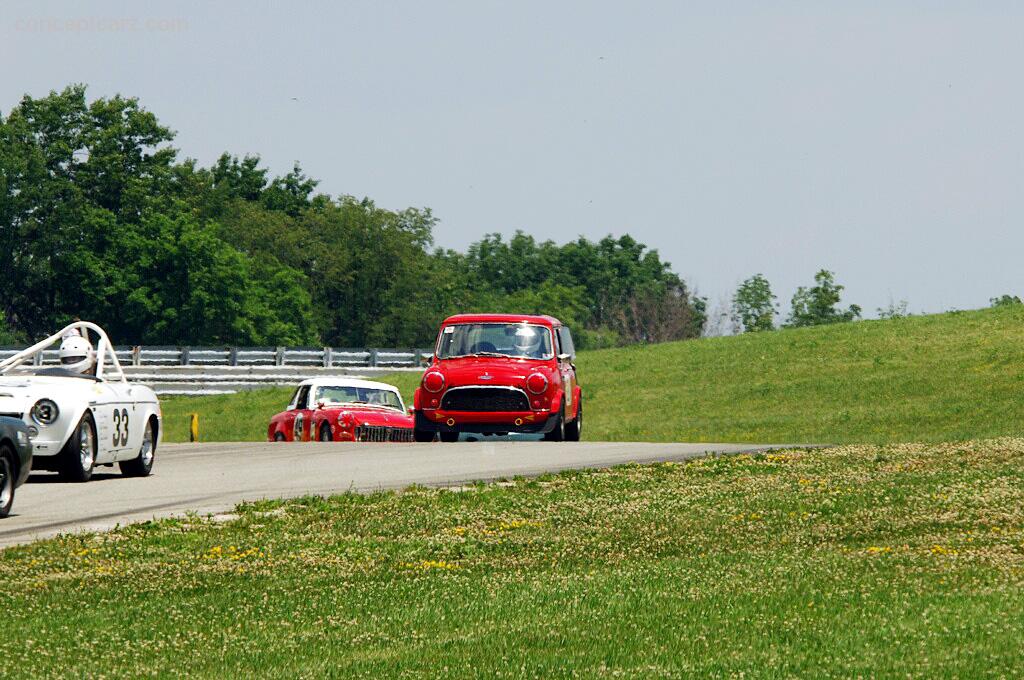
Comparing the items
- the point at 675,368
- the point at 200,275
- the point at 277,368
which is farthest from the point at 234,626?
the point at 200,275

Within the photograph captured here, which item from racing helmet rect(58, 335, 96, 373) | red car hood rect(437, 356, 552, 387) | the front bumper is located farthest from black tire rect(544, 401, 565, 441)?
racing helmet rect(58, 335, 96, 373)

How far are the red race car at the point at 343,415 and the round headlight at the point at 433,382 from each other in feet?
9.34

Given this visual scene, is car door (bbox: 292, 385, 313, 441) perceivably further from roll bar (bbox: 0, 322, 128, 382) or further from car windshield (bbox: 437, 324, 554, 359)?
roll bar (bbox: 0, 322, 128, 382)

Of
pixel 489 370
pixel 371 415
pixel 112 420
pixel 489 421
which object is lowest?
pixel 489 421

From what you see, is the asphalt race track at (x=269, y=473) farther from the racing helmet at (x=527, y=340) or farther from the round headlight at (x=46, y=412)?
the racing helmet at (x=527, y=340)

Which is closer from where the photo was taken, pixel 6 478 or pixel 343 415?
pixel 6 478

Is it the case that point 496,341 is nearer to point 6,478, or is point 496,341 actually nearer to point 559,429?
point 559,429

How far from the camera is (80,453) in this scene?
19.3 metres

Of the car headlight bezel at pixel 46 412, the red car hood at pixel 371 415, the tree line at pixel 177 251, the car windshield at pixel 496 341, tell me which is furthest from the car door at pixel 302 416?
the tree line at pixel 177 251

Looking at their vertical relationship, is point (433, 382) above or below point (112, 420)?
above

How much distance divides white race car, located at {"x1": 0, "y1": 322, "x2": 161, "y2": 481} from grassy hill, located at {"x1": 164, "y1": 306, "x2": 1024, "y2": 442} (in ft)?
76.6

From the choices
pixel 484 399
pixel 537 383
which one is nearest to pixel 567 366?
pixel 537 383

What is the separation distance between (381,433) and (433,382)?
323cm

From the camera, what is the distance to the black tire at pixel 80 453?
19172 millimetres
